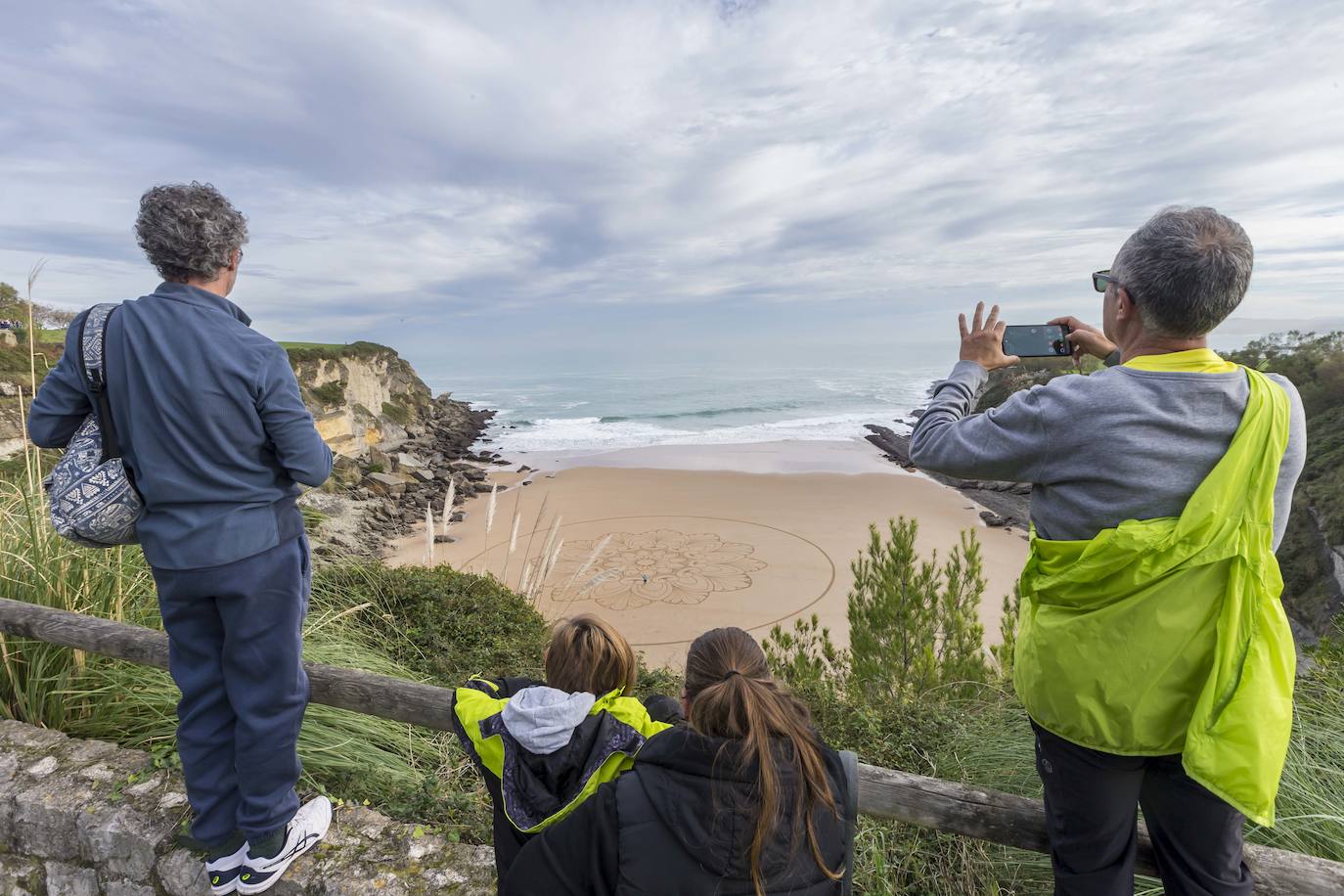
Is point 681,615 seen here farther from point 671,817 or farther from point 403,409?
point 403,409

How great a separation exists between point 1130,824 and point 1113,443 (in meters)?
0.83

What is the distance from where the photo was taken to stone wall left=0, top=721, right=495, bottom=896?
2.23 metres

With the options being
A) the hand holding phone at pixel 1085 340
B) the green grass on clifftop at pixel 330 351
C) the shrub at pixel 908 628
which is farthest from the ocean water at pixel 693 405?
the hand holding phone at pixel 1085 340

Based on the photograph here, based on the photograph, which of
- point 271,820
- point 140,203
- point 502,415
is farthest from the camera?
point 502,415

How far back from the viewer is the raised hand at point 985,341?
1728 mm

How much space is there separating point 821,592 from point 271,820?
1070 centimetres

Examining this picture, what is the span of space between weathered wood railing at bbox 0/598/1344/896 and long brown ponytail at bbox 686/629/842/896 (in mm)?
637

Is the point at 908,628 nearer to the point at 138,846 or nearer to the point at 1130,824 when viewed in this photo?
the point at 1130,824

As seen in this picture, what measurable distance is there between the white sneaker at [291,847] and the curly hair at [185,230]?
1.75 m

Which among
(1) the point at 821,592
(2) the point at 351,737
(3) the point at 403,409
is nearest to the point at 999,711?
(2) the point at 351,737

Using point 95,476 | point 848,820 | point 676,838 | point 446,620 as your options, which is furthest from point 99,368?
point 446,620

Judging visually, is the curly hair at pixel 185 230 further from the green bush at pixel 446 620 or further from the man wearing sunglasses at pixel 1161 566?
the green bush at pixel 446 620

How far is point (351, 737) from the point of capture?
2.86 meters

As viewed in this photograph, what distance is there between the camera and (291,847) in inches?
86.3
